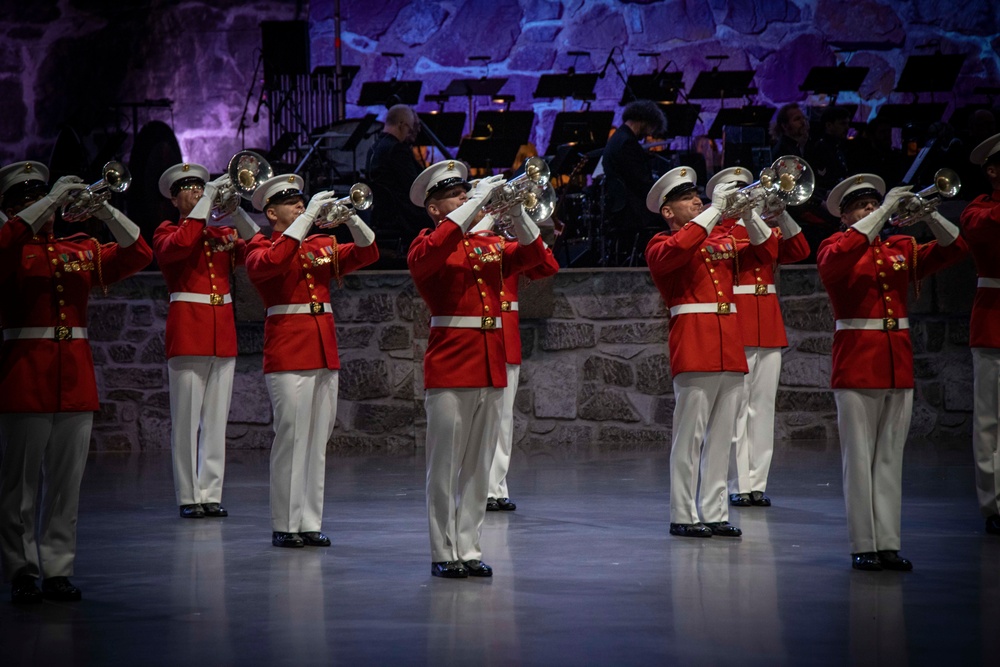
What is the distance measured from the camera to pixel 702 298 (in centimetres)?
674

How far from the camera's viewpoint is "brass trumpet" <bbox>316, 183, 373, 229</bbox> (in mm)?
6496

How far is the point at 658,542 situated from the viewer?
6527 millimetres

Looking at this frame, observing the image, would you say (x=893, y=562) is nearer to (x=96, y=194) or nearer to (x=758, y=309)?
(x=758, y=309)

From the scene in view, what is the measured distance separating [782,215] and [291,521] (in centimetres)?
336

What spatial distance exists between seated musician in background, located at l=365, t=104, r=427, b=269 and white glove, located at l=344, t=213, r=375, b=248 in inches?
177

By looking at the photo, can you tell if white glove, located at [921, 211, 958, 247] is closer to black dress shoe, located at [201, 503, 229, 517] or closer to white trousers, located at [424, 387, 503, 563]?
white trousers, located at [424, 387, 503, 563]

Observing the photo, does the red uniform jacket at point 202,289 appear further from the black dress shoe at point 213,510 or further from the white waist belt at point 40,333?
the white waist belt at point 40,333

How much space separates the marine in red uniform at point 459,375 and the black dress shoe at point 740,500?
2.53m

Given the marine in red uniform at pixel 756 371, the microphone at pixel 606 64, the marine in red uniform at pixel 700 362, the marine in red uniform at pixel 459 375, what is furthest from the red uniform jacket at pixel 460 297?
the microphone at pixel 606 64

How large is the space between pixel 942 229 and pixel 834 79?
27.8 feet

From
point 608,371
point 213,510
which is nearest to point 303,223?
point 213,510

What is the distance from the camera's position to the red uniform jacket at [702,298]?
262 inches

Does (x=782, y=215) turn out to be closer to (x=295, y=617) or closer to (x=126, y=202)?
(x=295, y=617)

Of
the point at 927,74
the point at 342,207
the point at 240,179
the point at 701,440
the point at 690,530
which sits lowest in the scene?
the point at 690,530
